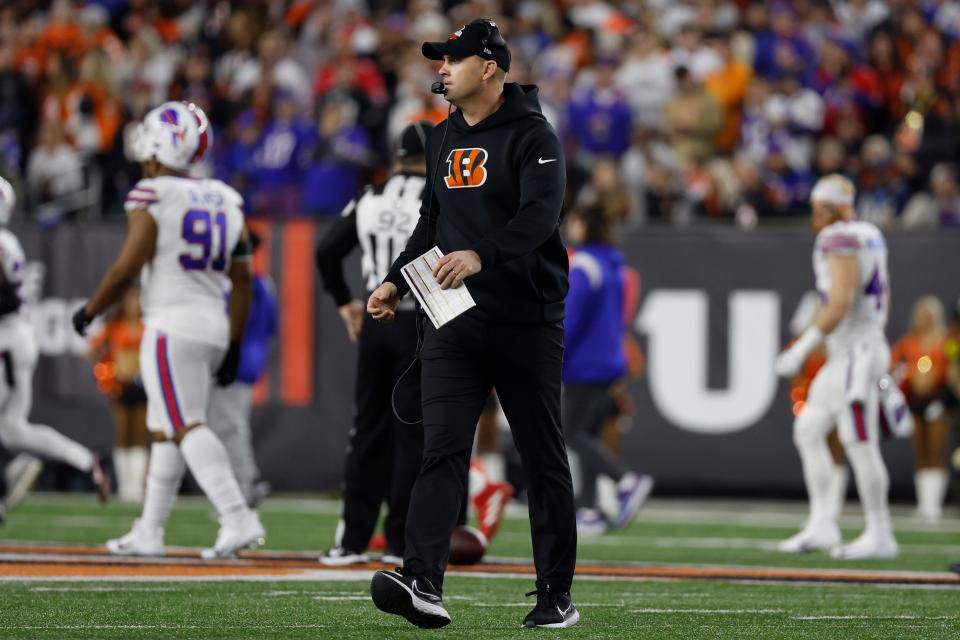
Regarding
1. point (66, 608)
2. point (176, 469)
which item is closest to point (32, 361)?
point (176, 469)

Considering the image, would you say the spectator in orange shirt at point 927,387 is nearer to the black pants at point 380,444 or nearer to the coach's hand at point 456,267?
the black pants at point 380,444

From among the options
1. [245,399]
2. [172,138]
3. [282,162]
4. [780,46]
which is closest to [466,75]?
[172,138]

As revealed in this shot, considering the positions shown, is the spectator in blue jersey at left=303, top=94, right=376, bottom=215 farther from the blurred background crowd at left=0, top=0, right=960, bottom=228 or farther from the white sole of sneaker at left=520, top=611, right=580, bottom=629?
the white sole of sneaker at left=520, top=611, right=580, bottom=629

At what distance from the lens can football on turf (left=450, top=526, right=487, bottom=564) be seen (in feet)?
28.9

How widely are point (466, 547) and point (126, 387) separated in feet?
21.9

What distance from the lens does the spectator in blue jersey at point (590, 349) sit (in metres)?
11.8

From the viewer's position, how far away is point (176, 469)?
29.3ft

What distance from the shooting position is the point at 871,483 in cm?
1004

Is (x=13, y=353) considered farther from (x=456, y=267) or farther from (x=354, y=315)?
(x=456, y=267)

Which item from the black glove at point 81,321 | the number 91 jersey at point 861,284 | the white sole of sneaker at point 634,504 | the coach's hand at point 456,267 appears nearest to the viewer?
the coach's hand at point 456,267

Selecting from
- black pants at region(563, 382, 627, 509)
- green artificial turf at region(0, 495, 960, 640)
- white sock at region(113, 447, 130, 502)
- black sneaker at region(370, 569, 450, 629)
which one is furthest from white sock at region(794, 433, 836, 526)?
white sock at region(113, 447, 130, 502)

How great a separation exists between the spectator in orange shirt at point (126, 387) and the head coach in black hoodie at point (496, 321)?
29.4ft

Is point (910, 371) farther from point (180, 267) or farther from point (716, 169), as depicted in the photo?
point (180, 267)

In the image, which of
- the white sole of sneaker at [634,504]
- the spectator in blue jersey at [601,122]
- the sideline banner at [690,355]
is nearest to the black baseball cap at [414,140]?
the white sole of sneaker at [634,504]
